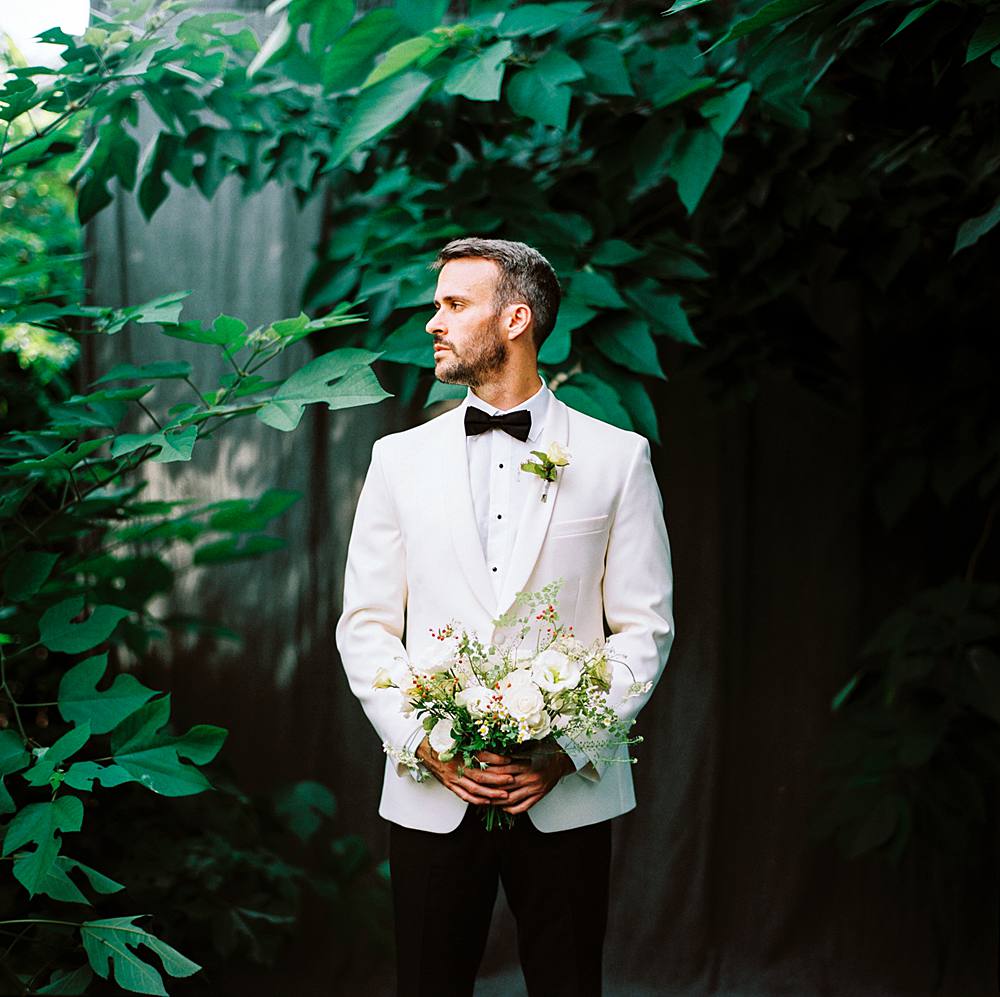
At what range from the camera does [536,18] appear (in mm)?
1715

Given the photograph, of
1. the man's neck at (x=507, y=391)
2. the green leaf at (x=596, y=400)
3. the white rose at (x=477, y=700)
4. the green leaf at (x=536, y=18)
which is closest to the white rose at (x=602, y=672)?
the white rose at (x=477, y=700)

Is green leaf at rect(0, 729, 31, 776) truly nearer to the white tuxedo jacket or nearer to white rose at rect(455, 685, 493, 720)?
the white tuxedo jacket

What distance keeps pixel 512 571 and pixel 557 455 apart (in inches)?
5.9

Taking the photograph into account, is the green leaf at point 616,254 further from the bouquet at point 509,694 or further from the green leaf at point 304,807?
the green leaf at point 304,807

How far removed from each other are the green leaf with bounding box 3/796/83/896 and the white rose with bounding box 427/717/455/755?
542 mm

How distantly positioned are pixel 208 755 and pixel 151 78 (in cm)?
106

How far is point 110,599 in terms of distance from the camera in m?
2.14

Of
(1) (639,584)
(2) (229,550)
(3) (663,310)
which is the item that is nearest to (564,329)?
(3) (663,310)

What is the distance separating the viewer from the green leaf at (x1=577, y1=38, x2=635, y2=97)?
70.0 inches

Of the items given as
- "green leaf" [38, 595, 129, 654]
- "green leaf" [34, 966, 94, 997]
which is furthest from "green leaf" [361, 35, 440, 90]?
"green leaf" [34, 966, 94, 997]

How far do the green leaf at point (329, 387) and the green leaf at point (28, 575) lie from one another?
473 millimetres

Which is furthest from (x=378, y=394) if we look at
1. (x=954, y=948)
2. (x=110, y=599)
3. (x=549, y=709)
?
(x=954, y=948)

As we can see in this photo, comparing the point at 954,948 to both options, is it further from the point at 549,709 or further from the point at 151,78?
the point at 151,78

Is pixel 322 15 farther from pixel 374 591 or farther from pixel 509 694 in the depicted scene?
pixel 509 694
